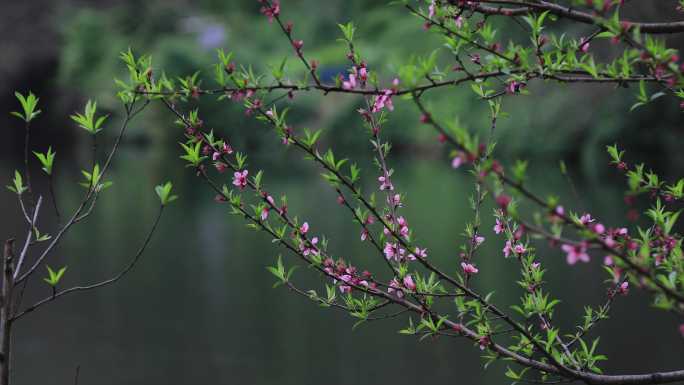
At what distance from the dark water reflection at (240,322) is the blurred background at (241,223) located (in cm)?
6

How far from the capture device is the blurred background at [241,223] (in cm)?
1630

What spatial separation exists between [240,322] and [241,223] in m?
10.5

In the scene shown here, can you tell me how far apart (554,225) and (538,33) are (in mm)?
994

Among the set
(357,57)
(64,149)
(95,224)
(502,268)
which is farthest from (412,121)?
(357,57)

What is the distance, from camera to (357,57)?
127 inches

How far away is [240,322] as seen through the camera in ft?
60.7

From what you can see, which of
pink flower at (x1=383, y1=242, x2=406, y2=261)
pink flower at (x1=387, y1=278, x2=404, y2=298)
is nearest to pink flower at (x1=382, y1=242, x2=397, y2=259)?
pink flower at (x1=383, y1=242, x2=406, y2=261)

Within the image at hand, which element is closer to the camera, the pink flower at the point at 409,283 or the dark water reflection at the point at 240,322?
the pink flower at the point at 409,283

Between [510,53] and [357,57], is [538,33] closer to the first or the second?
[510,53]

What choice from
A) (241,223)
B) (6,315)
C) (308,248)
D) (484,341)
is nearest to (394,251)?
(308,248)

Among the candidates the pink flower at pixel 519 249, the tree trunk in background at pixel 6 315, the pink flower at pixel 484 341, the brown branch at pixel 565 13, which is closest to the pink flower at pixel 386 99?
the brown branch at pixel 565 13

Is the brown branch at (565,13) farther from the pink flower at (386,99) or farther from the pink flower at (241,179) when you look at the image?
the pink flower at (241,179)

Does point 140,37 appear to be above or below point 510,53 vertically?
below

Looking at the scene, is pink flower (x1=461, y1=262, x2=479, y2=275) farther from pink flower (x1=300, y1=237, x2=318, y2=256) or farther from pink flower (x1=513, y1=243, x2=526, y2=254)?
pink flower (x1=300, y1=237, x2=318, y2=256)
